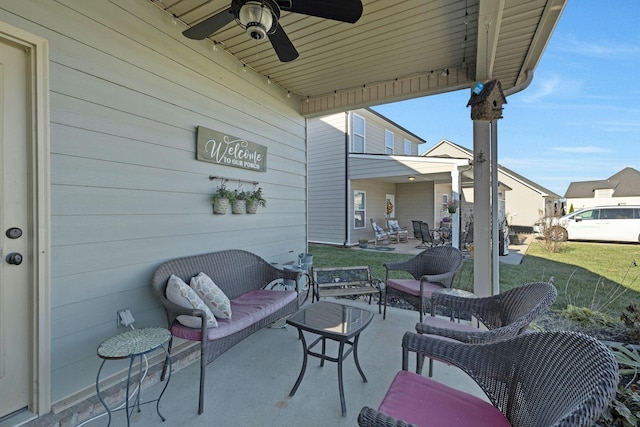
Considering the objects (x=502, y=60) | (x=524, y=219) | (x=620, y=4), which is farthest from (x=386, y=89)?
(x=524, y=219)

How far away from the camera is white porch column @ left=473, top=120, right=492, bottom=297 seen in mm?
3416

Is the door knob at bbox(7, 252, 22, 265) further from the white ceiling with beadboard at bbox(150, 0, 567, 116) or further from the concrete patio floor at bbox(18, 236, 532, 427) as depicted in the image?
the white ceiling with beadboard at bbox(150, 0, 567, 116)

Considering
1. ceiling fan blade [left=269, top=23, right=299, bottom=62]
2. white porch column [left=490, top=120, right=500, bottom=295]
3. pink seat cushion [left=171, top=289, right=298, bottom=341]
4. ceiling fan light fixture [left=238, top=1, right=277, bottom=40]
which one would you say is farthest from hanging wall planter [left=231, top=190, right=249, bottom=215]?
white porch column [left=490, top=120, right=500, bottom=295]

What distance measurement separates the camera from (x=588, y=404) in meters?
0.82

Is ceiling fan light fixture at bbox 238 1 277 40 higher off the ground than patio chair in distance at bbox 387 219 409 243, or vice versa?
ceiling fan light fixture at bbox 238 1 277 40

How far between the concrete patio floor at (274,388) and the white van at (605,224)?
977 cm

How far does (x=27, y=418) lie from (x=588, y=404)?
9.21 feet

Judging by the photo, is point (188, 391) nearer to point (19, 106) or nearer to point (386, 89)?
point (19, 106)

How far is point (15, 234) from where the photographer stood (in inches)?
67.6

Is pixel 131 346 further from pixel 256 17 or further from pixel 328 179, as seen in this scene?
pixel 328 179

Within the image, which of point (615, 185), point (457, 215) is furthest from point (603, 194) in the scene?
point (457, 215)

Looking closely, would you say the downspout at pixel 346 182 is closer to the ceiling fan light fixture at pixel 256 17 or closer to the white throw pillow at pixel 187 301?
the white throw pillow at pixel 187 301

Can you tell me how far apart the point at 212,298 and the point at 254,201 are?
1470 mm

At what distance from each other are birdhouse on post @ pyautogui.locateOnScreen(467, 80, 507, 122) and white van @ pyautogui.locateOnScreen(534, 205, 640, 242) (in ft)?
29.2
